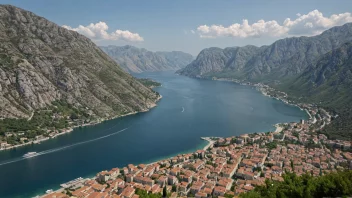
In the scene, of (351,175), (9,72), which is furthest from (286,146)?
(9,72)

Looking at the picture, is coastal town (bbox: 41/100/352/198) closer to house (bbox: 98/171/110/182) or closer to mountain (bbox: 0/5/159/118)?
Answer: house (bbox: 98/171/110/182)

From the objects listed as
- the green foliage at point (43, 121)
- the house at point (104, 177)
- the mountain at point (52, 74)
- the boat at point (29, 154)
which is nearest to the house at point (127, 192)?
the house at point (104, 177)

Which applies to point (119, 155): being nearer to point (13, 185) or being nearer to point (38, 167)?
point (38, 167)

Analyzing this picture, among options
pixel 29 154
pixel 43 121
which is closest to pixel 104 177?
pixel 29 154

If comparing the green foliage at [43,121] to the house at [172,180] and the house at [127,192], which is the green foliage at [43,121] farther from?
the house at [172,180]

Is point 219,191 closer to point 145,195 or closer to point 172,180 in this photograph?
point 172,180

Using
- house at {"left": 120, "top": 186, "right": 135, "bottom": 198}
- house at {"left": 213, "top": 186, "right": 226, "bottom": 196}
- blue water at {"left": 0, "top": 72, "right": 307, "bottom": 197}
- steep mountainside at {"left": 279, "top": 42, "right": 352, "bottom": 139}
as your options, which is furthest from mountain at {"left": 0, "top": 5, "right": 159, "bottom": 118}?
steep mountainside at {"left": 279, "top": 42, "right": 352, "bottom": 139}
